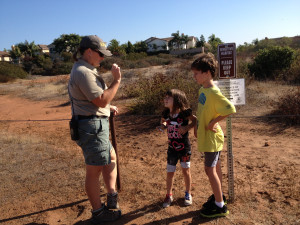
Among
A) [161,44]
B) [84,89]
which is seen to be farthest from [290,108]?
[161,44]

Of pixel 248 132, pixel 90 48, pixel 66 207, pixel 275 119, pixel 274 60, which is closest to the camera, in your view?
pixel 90 48

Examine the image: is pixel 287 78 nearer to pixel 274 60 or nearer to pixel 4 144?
pixel 274 60

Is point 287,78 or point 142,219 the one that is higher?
point 287,78

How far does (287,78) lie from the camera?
35.1 ft

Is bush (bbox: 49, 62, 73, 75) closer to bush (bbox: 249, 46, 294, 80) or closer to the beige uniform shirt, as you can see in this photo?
bush (bbox: 249, 46, 294, 80)

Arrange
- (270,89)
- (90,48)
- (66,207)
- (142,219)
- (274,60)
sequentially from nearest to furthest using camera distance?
1. (90,48)
2. (142,219)
3. (66,207)
4. (270,89)
5. (274,60)

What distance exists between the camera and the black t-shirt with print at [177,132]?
2.53 metres

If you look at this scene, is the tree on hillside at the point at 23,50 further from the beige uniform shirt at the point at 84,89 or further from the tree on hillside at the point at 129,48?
the beige uniform shirt at the point at 84,89

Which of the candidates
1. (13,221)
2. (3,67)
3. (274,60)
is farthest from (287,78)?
(3,67)

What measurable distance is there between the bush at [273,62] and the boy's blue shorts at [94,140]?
10.9 m

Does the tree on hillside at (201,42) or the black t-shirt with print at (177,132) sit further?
the tree on hillside at (201,42)

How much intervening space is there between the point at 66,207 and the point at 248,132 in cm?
427

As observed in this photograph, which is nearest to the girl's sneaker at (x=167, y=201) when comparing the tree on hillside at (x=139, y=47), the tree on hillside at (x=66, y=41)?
the tree on hillside at (x=139, y=47)

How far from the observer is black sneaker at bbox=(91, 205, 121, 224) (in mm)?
2459
